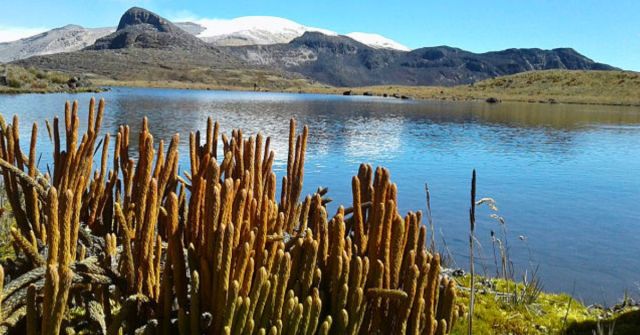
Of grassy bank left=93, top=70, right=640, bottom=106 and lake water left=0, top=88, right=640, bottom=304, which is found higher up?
grassy bank left=93, top=70, right=640, bottom=106

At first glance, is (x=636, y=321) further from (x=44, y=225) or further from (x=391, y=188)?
(x=44, y=225)

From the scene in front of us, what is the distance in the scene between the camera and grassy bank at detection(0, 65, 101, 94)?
255ft

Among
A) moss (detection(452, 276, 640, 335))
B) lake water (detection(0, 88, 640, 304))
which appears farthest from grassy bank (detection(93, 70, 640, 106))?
moss (detection(452, 276, 640, 335))

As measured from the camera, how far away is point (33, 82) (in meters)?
83.0

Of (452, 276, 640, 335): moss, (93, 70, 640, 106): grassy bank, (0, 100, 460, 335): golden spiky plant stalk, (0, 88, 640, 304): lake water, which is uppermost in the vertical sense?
(93, 70, 640, 106): grassy bank

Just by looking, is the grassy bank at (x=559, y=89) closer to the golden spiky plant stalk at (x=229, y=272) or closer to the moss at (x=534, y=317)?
the moss at (x=534, y=317)

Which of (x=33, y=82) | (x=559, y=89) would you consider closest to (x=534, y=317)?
(x=33, y=82)

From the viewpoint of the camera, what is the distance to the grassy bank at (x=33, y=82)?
255 ft

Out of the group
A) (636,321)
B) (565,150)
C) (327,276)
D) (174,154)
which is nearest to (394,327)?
(327,276)

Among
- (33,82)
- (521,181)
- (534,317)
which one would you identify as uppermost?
(33,82)

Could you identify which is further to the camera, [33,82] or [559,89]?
[559,89]

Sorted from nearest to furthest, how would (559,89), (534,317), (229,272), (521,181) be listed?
(229,272)
(534,317)
(521,181)
(559,89)

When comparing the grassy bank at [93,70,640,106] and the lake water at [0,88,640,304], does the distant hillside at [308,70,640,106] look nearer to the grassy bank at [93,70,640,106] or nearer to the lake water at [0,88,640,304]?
the grassy bank at [93,70,640,106]

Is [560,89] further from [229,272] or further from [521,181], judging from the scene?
[229,272]
